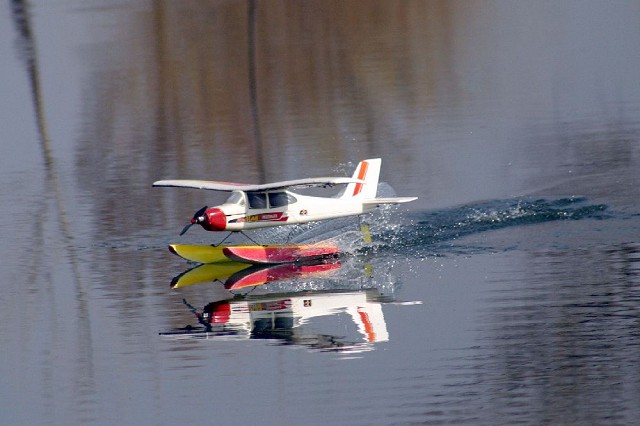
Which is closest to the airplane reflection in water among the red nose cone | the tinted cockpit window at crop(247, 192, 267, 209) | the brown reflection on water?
the red nose cone

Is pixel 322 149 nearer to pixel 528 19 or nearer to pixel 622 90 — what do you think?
pixel 622 90

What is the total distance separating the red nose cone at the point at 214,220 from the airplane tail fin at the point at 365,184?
2.26m

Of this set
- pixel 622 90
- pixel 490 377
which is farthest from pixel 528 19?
pixel 490 377

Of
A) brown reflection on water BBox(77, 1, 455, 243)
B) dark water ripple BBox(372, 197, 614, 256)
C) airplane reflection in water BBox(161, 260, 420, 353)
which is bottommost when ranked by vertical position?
airplane reflection in water BBox(161, 260, 420, 353)

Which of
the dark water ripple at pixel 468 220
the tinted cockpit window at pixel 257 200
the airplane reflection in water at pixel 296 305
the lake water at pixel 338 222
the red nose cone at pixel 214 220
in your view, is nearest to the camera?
the lake water at pixel 338 222

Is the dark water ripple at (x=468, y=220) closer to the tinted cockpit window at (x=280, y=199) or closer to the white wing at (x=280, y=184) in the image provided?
the white wing at (x=280, y=184)

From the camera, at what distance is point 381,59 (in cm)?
3431

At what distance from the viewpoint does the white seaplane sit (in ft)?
59.6

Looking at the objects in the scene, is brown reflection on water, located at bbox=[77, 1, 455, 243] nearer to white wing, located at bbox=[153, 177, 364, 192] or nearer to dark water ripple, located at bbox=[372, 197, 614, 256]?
white wing, located at bbox=[153, 177, 364, 192]

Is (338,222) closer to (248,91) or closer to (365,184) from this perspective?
(365,184)

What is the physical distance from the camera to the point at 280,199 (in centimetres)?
1892

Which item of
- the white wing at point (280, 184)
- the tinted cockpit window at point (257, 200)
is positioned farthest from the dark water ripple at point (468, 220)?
the tinted cockpit window at point (257, 200)

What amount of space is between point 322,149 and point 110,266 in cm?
844

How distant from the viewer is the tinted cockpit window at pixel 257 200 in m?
18.7
